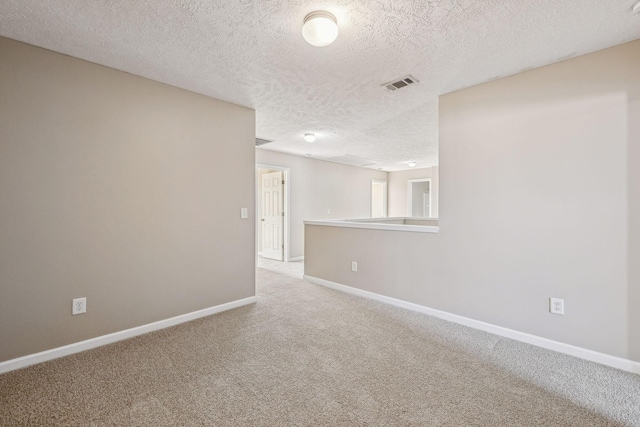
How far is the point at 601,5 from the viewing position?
5.59ft

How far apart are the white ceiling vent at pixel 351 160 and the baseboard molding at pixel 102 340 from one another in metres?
4.19

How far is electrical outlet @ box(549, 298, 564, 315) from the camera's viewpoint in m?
2.37

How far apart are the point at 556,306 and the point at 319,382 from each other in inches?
78.6

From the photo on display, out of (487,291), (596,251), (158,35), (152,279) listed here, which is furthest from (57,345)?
Answer: (596,251)

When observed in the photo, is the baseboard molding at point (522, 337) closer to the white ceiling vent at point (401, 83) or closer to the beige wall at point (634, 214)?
the beige wall at point (634, 214)

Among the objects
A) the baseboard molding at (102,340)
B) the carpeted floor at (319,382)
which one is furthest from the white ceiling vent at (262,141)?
the carpeted floor at (319,382)

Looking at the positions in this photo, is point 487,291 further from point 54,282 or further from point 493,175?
point 54,282

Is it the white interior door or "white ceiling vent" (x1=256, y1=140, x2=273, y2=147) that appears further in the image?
the white interior door

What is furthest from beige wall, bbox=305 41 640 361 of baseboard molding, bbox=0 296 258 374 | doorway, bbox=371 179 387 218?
doorway, bbox=371 179 387 218

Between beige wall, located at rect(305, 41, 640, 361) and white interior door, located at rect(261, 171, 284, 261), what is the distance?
3546 millimetres

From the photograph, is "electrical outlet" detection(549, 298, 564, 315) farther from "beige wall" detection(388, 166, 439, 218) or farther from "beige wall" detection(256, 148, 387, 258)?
"beige wall" detection(388, 166, 439, 218)

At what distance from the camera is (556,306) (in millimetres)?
2391

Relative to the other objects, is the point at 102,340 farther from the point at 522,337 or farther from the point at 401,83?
the point at 522,337

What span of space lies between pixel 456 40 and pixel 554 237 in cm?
173
